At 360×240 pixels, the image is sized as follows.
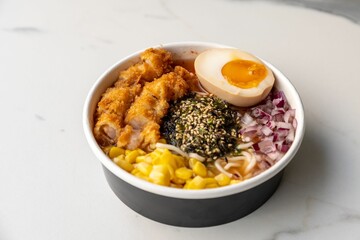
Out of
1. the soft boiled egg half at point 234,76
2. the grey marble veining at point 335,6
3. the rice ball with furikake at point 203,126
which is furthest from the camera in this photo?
the grey marble veining at point 335,6

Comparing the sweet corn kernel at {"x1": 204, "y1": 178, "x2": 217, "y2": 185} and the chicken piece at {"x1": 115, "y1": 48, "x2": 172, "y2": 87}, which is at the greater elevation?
the chicken piece at {"x1": 115, "y1": 48, "x2": 172, "y2": 87}

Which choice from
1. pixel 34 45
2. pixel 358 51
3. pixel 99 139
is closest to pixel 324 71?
pixel 358 51

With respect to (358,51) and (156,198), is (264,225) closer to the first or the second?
(156,198)

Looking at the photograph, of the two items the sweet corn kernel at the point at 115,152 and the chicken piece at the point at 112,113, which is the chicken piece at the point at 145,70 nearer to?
the chicken piece at the point at 112,113

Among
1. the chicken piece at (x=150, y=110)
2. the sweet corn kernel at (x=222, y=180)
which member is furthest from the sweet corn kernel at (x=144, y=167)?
the sweet corn kernel at (x=222, y=180)

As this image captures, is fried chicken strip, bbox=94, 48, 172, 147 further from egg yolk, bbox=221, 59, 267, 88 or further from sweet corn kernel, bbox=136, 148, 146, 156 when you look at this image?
egg yolk, bbox=221, 59, 267, 88

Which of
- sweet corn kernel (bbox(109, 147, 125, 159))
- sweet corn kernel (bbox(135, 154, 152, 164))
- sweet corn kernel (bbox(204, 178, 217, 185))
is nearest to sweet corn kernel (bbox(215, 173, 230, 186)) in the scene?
sweet corn kernel (bbox(204, 178, 217, 185))

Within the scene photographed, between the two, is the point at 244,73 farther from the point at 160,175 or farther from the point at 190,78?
the point at 160,175
